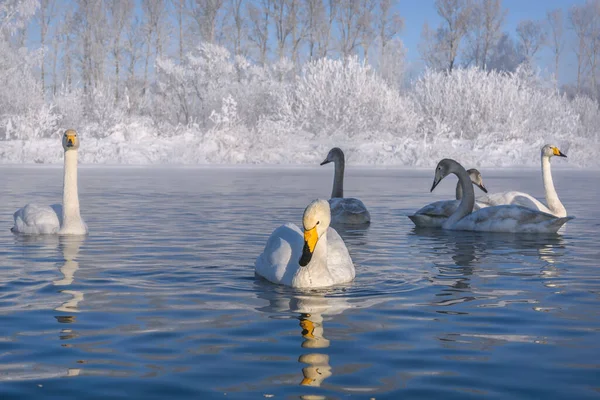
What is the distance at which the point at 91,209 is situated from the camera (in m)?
15.0

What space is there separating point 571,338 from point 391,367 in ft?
4.51

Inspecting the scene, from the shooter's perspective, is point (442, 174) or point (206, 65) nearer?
point (442, 174)

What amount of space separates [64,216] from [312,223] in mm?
5154

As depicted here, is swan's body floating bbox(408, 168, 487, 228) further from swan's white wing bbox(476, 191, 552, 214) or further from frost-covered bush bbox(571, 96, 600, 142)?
frost-covered bush bbox(571, 96, 600, 142)

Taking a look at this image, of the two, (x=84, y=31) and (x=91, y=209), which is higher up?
(x=84, y=31)

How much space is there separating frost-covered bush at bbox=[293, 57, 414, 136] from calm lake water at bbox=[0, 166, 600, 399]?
28.9 meters

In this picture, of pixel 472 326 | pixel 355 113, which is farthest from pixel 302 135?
pixel 472 326

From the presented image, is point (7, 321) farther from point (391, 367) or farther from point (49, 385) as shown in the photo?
point (391, 367)

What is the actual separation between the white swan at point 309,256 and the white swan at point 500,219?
15.4ft

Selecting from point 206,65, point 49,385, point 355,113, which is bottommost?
point 49,385

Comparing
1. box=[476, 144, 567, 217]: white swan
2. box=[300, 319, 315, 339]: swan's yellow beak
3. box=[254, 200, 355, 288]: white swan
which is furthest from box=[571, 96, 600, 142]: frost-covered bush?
box=[300, 319, 315, 339]: swan's yellow beak

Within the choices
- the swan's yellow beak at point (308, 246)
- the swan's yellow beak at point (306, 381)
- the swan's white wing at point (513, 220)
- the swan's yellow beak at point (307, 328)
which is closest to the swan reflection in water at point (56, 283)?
the swan's yellow beak at point (306, 381)

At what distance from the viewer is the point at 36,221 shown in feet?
34.5

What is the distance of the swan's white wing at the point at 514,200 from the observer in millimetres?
12594
